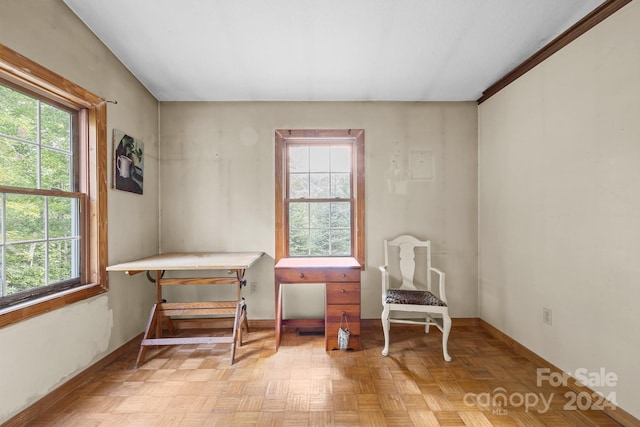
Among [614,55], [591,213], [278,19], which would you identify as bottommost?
[591,213]

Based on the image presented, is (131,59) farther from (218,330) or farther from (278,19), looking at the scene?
(218,330)

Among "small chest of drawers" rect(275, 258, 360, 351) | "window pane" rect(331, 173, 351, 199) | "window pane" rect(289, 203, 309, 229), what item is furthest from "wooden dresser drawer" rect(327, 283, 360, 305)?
"window pane" rect(331, 173, 351, 199)

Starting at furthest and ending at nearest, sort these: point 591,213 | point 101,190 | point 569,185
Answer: point 101,190 < point 569,185 < point 591,213

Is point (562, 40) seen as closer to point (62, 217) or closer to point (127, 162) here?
point (127, 162)

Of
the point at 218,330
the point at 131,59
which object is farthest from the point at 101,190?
the point at 218,330

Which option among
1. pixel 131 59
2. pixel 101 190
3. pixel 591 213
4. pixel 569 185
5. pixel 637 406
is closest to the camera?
pixel 637 406

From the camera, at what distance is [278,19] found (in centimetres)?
196

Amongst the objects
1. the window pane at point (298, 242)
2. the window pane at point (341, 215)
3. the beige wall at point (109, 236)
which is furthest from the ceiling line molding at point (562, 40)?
the beige wall at point (109, 236)

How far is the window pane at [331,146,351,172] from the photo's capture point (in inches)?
133

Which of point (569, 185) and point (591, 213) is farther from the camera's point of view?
point (569, 185)

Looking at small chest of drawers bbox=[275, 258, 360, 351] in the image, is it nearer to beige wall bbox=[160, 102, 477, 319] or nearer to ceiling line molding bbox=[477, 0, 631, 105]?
beige wall bbox=[160, 102, 477, 319]

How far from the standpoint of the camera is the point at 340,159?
339 centimetres

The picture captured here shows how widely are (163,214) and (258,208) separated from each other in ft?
3.65

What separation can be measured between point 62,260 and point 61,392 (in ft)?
3.05
